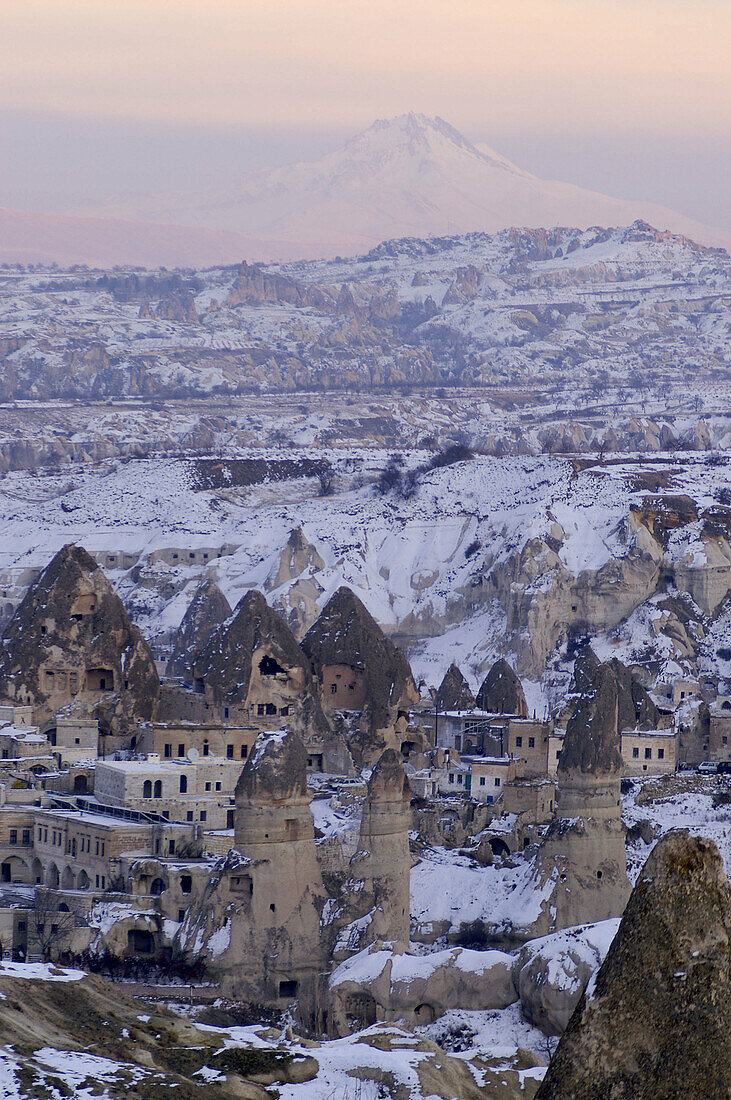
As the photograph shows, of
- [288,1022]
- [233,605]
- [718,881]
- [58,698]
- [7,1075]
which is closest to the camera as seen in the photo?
[718,881]

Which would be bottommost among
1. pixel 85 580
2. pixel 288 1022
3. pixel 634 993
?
pixel 288 1022

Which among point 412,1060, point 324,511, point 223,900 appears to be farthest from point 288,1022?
point 324,511

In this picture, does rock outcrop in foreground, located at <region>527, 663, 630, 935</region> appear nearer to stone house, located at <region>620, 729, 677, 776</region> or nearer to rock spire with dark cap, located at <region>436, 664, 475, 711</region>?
stone house, located at <region>620, 729, 677, 776</region>

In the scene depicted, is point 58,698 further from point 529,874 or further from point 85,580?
point 529,874

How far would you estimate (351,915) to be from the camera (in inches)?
2510

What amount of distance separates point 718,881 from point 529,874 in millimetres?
53152

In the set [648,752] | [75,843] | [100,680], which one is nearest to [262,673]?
[100,680]

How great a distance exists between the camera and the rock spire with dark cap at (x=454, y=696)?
303ft

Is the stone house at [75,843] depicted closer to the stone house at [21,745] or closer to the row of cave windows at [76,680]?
the stone house at [21,745]

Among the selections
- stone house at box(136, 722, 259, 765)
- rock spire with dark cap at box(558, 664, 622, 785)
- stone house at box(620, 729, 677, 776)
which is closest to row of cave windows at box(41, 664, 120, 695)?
stone house at box(136, 722, 259, 765)

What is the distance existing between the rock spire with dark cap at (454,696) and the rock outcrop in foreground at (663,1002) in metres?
77.1

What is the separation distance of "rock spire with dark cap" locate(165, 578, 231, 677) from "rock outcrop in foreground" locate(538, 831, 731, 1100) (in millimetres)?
83648

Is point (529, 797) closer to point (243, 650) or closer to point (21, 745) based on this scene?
point (243, 650)

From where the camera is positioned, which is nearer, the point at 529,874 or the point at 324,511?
the point at 529,874
